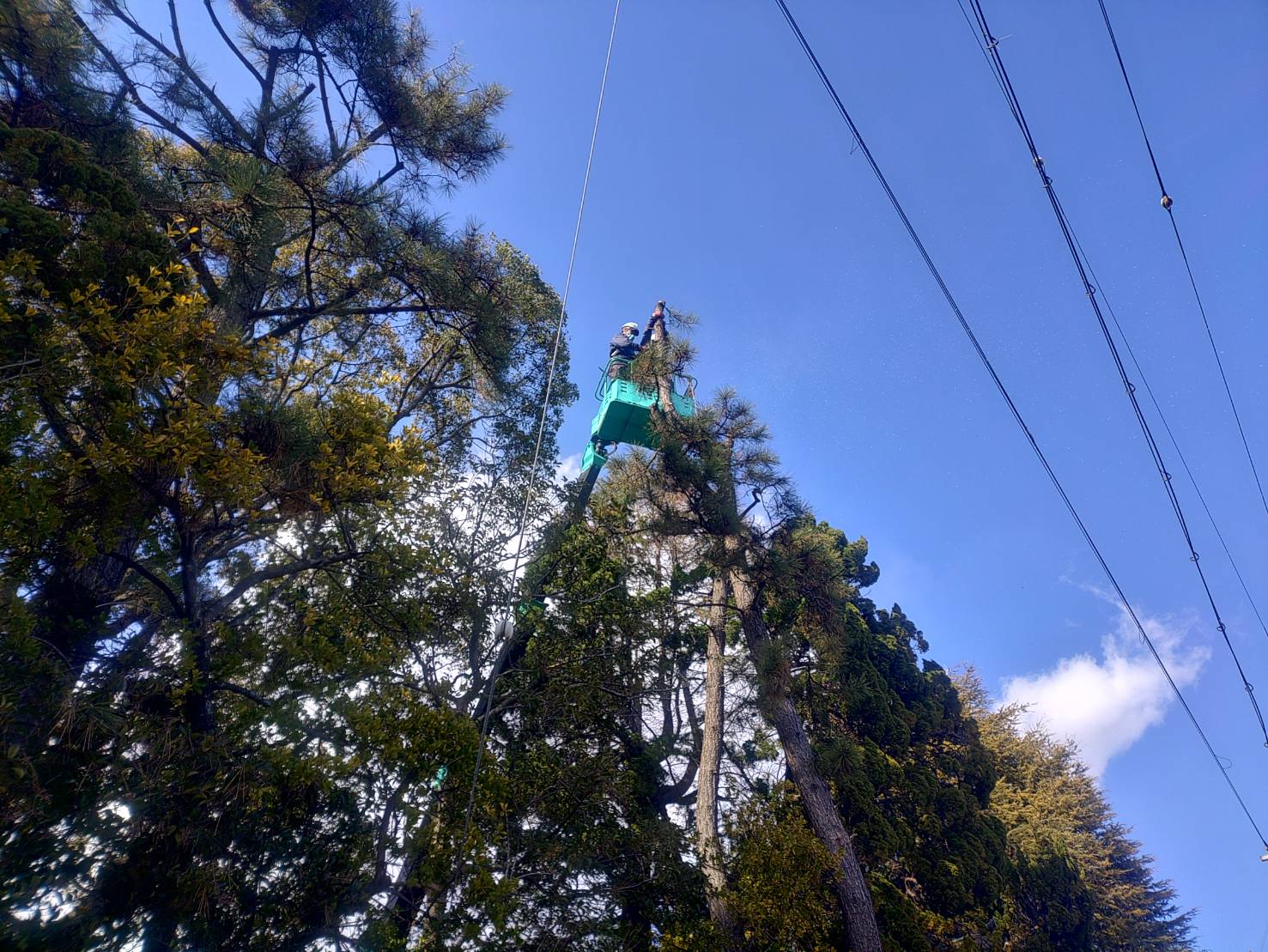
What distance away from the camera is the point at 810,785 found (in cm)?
723

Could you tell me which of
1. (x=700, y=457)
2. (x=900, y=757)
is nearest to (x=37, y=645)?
(x=700, y=457)

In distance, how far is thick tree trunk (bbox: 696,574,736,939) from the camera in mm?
6434

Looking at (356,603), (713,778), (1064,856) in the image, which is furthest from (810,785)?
(1064,856)

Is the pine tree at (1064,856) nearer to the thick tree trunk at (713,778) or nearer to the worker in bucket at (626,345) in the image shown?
the thick tree trunk at (713,778)

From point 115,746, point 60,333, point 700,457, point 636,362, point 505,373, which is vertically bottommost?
point 115,746

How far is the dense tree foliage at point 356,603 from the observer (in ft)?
11.3

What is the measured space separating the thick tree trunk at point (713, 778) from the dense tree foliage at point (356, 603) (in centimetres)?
4

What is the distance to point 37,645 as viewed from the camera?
3154 millimetres

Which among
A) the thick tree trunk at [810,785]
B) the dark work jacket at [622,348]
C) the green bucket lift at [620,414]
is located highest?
the dark work jacket at [622,348]

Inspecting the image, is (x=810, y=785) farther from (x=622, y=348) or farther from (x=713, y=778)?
(x=622, y=348)

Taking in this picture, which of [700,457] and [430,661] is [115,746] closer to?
[430,661]

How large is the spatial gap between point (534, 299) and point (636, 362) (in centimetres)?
174

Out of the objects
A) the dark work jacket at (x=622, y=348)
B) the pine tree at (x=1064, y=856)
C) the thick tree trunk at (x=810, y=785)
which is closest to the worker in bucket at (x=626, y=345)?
the dark work jacket at (x=622, y=348)

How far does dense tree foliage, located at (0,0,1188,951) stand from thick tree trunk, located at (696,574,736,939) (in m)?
0.04
